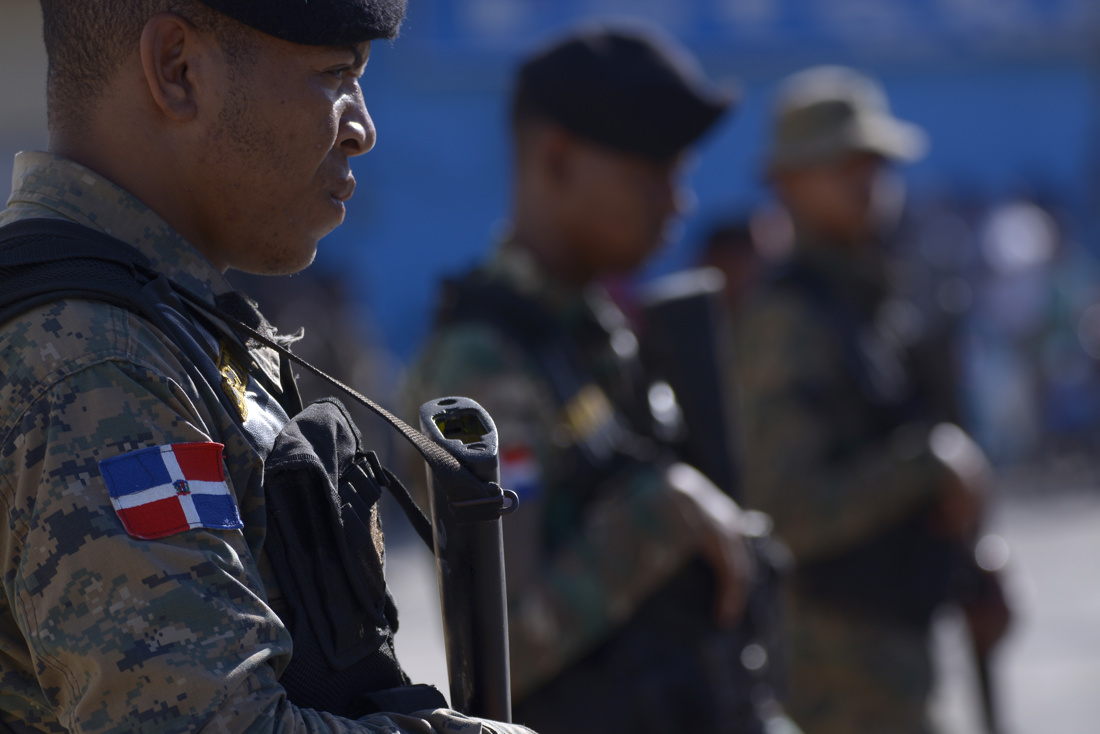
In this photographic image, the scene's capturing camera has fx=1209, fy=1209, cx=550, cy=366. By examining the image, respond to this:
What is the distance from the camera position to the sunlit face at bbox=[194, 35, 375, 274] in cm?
116

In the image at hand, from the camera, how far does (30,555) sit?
968 millimetres

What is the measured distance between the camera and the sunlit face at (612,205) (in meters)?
2.51

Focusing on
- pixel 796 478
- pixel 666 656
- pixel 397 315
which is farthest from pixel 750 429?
pixel 397 315

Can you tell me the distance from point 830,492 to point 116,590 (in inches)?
99.1

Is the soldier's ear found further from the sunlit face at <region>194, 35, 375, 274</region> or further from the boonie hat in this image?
the boonie hat

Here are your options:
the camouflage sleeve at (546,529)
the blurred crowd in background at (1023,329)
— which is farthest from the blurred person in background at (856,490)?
the blurred crowd in background at (1023,329)

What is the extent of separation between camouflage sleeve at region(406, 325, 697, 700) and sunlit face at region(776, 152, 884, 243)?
162 centimetres

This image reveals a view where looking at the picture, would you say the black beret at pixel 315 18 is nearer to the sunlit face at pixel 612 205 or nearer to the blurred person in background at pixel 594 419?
the blurred person in background at pixel 594 419

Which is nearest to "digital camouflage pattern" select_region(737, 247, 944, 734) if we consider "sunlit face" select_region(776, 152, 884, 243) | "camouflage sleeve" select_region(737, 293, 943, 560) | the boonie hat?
"camouflage sleeve" select_region(737, 293, 943, 560)

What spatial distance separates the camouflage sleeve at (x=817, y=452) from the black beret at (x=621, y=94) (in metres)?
0.96

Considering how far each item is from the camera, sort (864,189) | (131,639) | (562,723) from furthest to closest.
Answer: (864,189) → (562,723) → (131,639)

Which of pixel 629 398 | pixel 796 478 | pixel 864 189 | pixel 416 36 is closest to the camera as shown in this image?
pixel 629 398

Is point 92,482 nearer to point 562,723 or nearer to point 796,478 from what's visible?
point 562,723

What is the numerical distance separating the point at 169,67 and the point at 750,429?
2.44 metres
